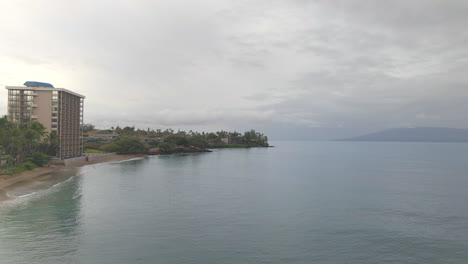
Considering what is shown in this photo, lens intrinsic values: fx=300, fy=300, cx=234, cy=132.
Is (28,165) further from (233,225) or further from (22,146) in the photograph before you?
(233,225)

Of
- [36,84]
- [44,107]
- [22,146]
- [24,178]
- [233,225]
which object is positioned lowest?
[233,225]

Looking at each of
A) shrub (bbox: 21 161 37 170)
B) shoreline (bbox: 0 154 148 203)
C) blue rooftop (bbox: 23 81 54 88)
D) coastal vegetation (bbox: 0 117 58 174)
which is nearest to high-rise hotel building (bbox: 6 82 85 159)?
blue rooftop (bbox: 23 81 54 88)

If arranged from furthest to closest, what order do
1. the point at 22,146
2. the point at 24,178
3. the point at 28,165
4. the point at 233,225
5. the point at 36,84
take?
the point at 36,84
the point at 28,165
the point at 22,146
the point at 24,178
the point at 233,225

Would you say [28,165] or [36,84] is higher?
[36,84]

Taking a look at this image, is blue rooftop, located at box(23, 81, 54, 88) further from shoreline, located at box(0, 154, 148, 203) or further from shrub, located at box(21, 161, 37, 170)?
shrub, located at box(21, 161, 37, 170)

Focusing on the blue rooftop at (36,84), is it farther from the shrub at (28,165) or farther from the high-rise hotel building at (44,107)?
the shrub at (28,165)

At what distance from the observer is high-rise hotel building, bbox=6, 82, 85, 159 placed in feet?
380

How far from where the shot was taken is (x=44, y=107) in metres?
119

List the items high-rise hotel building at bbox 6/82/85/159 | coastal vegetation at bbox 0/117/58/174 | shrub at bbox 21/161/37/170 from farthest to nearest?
high-rise hotel building at bbox 6/82/85/159 < shrub at bbox 21/161/37/170 < coastal vegetation at bbox 0/117/58/174

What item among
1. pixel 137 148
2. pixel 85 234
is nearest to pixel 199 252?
pixel 85 234

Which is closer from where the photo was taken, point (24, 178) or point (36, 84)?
point (24, 178)

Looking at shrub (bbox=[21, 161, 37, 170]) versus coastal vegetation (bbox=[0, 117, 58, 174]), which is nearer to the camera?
coastal vegetation (bbox=[0, 117, 58, 174])

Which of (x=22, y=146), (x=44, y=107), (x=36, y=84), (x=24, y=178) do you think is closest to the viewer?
(x=24, y=178)

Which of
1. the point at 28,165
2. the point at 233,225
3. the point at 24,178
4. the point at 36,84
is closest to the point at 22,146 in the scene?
the point at 28,165
